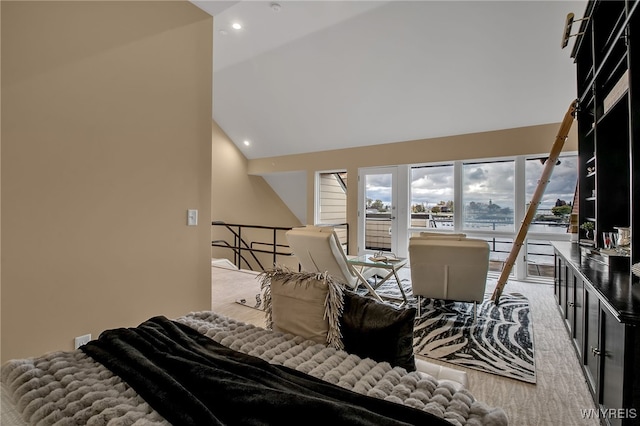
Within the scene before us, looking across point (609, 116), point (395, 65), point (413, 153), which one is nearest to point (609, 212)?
point (609, 116)

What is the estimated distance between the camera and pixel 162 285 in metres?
2.34

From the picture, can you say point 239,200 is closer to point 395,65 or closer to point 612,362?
point 395,65

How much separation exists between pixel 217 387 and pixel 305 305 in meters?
0.62

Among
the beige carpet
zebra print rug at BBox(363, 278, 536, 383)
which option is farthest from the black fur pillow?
zebra print rug at BBox(363, 278, 536, 383)

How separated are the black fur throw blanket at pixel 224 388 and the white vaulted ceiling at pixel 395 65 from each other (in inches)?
100

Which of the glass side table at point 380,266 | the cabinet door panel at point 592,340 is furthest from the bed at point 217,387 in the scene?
the glass side table at point 380,266

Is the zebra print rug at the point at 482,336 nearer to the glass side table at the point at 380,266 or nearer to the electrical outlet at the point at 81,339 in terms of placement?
the glass side table at the point at 380,266

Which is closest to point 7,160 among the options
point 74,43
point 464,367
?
point 74,43

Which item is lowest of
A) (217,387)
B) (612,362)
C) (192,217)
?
(612,362)

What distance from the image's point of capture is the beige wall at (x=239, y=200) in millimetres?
7215

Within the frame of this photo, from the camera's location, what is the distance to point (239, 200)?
767cm

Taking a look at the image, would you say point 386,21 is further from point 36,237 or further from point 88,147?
point 36,237

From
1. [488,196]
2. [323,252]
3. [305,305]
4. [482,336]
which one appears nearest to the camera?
[305,305]

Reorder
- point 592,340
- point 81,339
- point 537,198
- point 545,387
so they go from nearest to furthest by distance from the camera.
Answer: point 592,340, point 81,339, point 545,387, point 537,198
